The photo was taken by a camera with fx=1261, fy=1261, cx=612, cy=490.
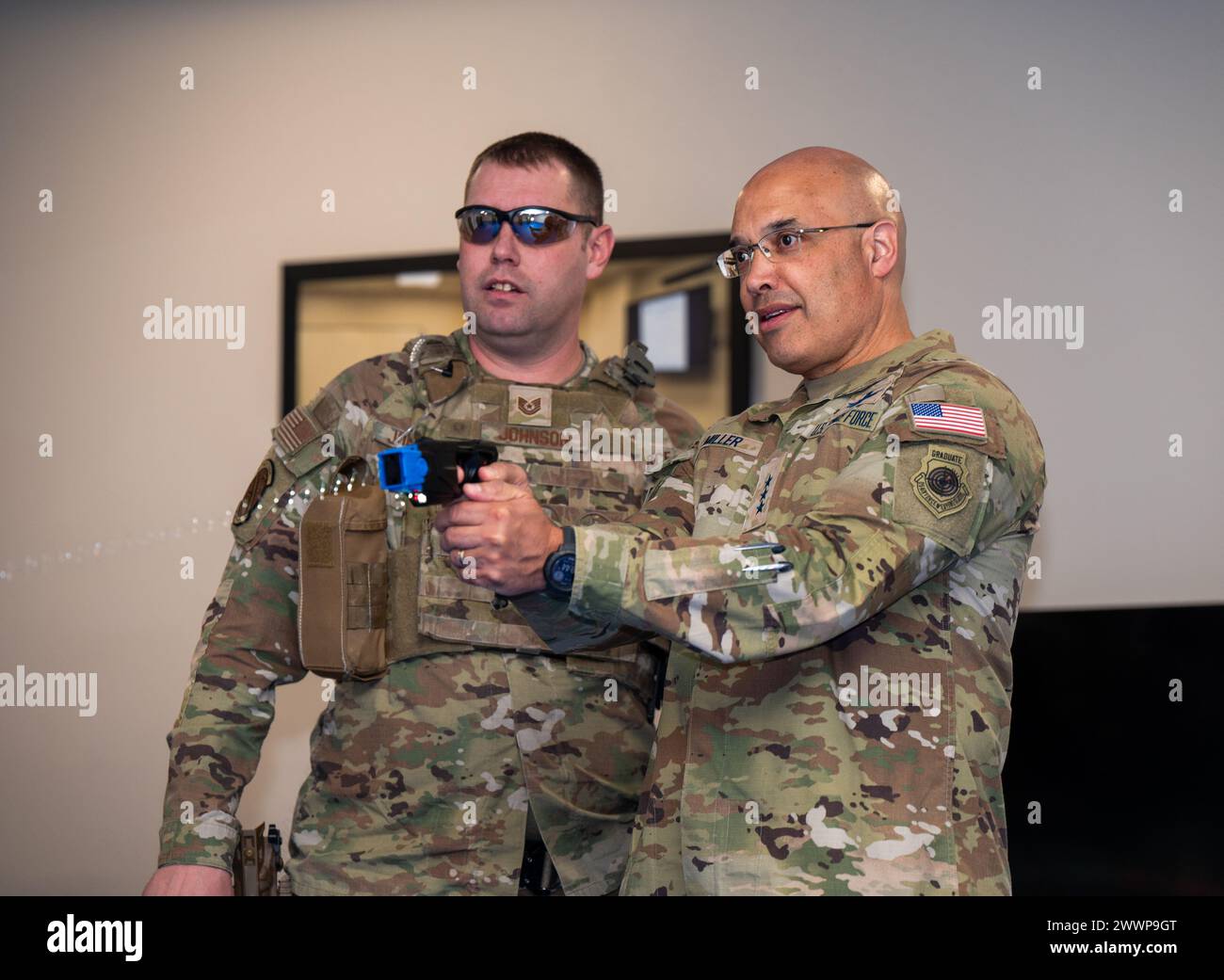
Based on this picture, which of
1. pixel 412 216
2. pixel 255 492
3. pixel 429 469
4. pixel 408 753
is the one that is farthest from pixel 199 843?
pixel 412 216

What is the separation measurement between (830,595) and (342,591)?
87cm

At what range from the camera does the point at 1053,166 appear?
2.95 meters

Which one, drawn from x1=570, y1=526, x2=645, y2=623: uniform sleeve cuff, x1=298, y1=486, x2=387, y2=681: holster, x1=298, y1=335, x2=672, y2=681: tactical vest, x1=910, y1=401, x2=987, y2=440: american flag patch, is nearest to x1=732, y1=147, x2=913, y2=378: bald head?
x1=910, y1=401, x2=987, y2=440: american flag patch

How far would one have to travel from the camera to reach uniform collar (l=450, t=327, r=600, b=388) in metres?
2.14

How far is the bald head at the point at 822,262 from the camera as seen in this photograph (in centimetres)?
172

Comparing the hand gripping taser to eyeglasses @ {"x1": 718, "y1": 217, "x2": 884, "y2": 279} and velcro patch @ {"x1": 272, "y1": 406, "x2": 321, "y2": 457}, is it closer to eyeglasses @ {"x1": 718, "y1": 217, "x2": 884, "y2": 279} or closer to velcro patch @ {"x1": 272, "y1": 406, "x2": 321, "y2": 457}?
eyeglasses @ {"x1": 718, "y1": 217, "x2": 884, "y2": 279}

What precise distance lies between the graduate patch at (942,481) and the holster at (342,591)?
909 mm

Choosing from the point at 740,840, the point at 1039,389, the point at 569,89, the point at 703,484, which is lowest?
the point at 740,840

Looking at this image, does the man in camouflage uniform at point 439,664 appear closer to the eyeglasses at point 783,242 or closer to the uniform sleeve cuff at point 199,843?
the uniform sleeve cuff at point 199,843

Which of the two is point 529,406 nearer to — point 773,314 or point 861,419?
point 773,314

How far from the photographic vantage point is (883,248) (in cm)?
176
